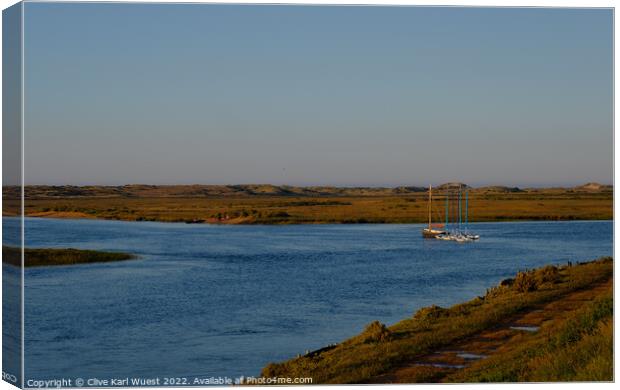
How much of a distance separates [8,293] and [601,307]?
7213mm

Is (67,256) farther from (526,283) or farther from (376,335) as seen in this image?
(526,283)

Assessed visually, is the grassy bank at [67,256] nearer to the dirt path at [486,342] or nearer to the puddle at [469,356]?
the dirt path at [486,342]

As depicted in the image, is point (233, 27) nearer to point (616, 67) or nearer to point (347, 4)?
point (347, 4)

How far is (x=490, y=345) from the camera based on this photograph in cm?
1251

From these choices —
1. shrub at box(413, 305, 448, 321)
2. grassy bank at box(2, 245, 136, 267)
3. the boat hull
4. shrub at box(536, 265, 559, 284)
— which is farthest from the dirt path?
grassy bank at box(2, 245, 136, 267)

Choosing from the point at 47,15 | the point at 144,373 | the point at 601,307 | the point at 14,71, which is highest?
the point at 47,15

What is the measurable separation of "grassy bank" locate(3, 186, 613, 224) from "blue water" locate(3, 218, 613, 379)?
0.55 meters

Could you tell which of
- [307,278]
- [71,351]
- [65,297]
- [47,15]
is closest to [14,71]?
[47,15]

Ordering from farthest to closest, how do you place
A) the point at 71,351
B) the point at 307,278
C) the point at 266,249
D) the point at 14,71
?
the point at 266,249
the point at 307,278
the point at 71,351
the point at 14,71

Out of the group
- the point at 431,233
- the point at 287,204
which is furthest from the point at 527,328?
the point at 431,233

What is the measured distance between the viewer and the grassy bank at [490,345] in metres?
11.1

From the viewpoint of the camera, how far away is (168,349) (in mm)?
13367

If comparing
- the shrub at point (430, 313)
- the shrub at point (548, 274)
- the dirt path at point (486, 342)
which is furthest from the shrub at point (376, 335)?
the shrub at point (548, 274)

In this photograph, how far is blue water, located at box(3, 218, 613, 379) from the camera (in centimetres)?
1309
